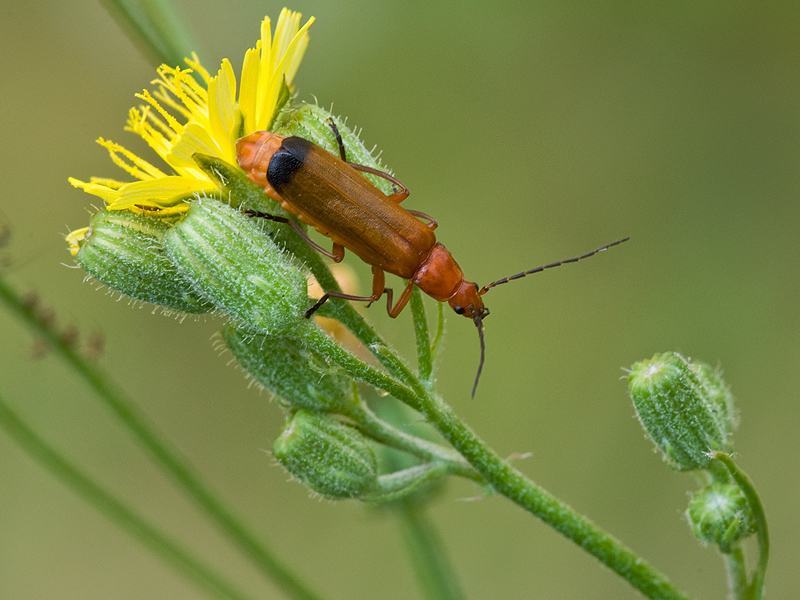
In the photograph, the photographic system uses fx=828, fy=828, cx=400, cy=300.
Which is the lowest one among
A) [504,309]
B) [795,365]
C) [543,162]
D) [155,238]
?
[795,365]

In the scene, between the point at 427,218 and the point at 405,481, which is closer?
the point at 405,481

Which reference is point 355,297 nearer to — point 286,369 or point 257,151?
point 286,369

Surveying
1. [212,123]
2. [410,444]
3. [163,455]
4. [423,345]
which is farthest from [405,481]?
[212,123]

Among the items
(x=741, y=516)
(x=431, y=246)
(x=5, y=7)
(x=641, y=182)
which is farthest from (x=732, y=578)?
(x=5, y=7)

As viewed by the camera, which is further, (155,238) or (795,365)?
(795,365)

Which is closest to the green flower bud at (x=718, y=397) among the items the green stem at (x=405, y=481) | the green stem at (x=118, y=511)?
the green stem at (x=405, y=481)

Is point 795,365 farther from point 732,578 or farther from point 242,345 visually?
point 242,345

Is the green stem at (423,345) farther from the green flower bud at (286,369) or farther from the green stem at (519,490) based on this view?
the green flower bud at (286,369)

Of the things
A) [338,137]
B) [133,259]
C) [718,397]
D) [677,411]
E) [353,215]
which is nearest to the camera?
[133,259]
